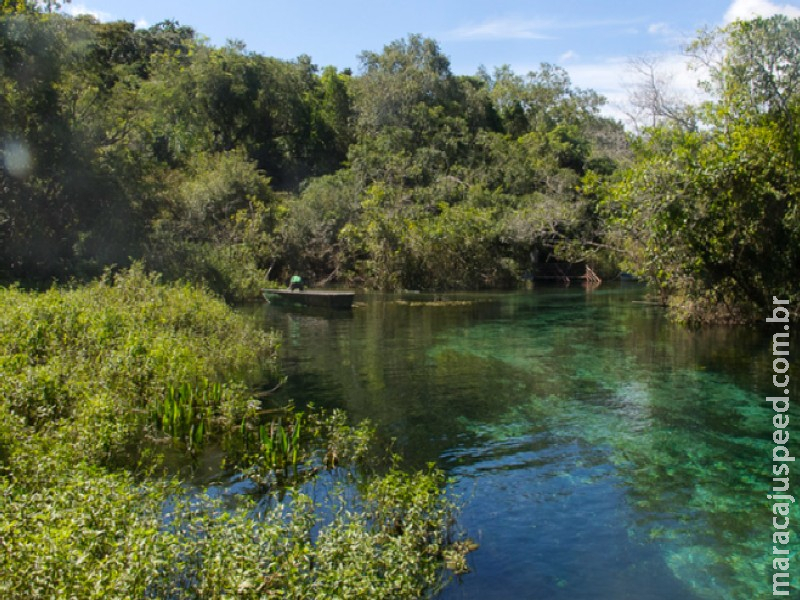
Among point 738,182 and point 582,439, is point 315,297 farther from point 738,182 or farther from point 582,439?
point 582,439

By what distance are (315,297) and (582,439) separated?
64.0 feet

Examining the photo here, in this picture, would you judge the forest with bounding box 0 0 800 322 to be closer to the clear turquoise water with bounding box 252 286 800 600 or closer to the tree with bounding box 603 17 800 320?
the tree with bounding box 603 17 800 320

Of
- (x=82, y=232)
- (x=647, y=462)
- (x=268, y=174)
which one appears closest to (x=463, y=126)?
(x=268, y=174)

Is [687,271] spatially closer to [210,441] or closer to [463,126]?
[210,441]

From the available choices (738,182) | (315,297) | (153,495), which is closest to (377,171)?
(315,297)

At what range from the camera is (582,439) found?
37.1 ft

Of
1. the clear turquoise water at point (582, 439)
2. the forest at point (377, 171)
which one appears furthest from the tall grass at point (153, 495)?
the forest at point (377, 171)

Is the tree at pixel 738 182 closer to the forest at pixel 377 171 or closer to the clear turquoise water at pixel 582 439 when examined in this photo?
the forest at pixel 377 171

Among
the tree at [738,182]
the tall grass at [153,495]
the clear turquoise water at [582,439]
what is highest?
the tree at [738,182]

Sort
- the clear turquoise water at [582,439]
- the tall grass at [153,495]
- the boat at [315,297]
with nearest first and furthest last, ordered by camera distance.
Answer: the tall grass at [153,495] < the clear turquoise water at [582,439] < the boat at [315,297]

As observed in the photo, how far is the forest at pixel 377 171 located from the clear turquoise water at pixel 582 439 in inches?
180

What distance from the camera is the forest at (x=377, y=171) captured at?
68.7 ft

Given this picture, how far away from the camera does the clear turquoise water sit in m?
7.03

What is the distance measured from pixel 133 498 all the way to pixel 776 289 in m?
21.3
